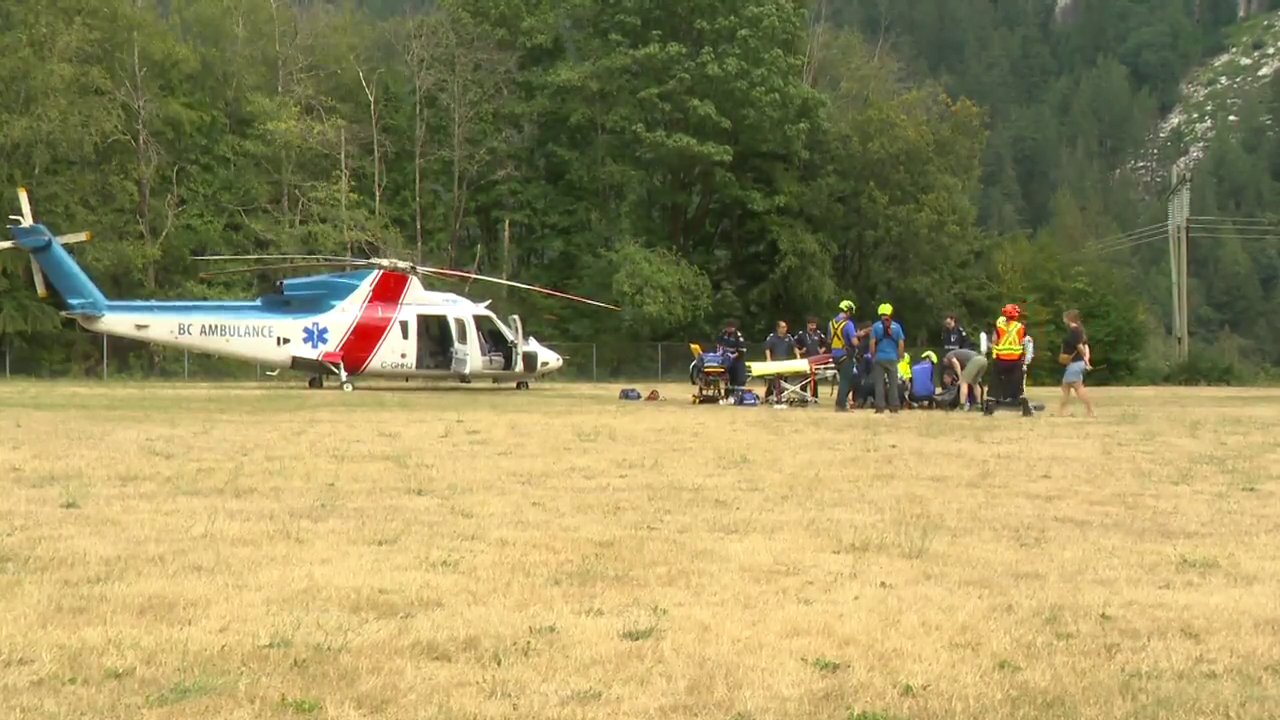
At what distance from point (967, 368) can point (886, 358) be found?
4.63 feet

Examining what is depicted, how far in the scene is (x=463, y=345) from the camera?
26.5 metres

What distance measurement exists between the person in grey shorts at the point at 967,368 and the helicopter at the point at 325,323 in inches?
261

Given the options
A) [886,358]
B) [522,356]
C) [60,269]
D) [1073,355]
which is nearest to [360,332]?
[522,356]

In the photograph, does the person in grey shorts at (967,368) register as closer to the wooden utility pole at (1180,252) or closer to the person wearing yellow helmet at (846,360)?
the person wearing yellow helmet at (846,360)

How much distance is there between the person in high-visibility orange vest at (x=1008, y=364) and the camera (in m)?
18.9

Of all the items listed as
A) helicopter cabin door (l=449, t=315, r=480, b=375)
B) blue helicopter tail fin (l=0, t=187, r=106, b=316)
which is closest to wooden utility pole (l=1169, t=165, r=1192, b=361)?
helicopter cabin door (l=449, t=315, r=480, b=375)

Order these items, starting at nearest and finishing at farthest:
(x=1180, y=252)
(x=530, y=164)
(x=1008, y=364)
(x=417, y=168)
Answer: (x=1008, y=364) → (x=417, y=168) → (x=530, y=164) → (x=1180, y=252)

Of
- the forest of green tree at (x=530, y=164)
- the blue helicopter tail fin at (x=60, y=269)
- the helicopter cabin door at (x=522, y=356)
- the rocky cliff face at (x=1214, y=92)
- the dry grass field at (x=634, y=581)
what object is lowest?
the dry grass field at (x=634, y=581)

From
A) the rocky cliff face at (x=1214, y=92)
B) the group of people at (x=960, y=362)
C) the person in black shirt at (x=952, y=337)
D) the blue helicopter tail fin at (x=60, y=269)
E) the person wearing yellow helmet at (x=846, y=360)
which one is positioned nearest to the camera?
the group of people at (x=960, y=362)

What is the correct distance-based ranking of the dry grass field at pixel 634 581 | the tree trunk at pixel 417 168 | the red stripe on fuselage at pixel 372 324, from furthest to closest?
the tree trunk at pixel 417 168, the red stripe on fuselage at pixel 372 324, the dry grass field at pixel 634 581

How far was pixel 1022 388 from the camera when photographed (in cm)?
1953

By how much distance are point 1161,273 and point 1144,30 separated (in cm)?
8412

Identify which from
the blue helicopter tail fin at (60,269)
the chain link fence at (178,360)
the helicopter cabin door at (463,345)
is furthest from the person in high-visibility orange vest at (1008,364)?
the chain link fence at (178,360)

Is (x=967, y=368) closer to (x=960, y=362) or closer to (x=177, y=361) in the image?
(x=960, y=362)
